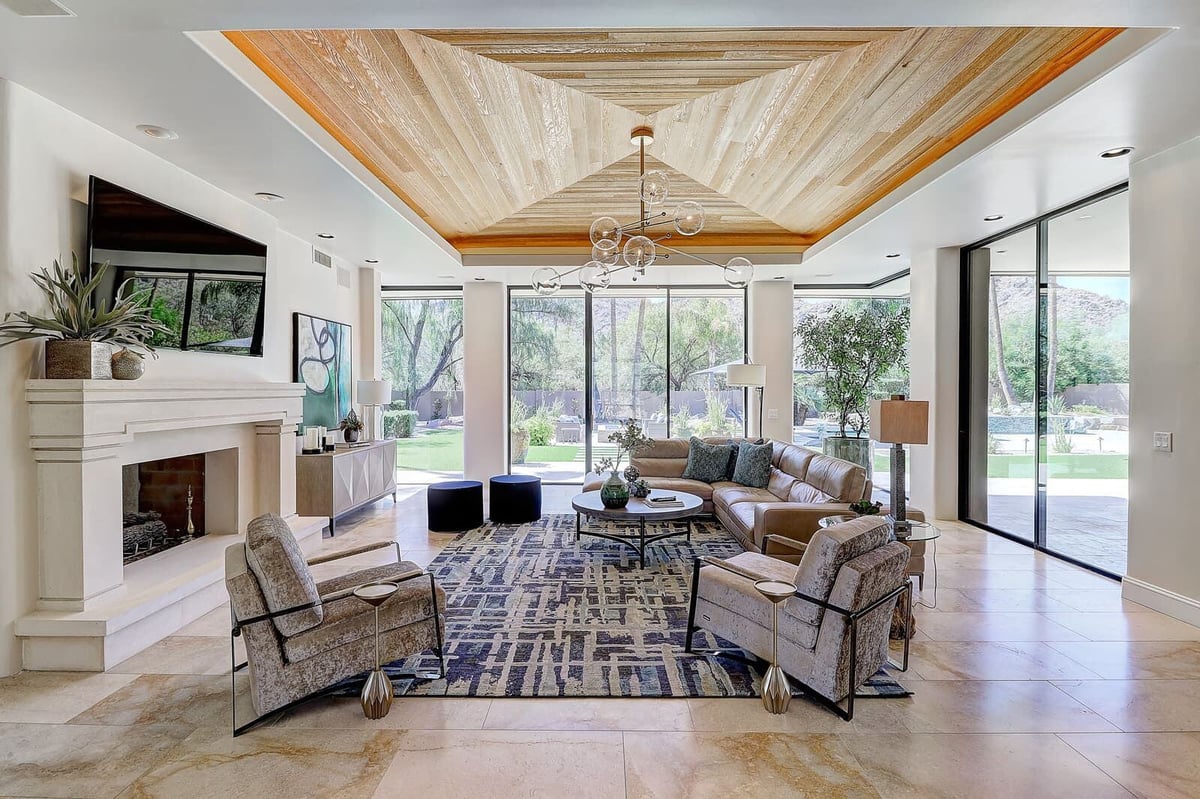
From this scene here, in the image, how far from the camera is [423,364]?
361 inches

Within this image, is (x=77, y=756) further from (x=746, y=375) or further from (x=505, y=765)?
(x=746, y=375)

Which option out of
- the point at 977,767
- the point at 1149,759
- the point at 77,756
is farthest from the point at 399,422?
the point at 1149,759

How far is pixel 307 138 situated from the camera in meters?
3.68

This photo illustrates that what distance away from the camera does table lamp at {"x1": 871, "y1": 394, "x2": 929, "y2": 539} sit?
13.3 feet

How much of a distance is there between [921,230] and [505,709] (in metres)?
5.59

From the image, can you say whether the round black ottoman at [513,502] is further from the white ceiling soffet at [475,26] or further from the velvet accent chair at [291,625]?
the velvet accent chair at [291,625]

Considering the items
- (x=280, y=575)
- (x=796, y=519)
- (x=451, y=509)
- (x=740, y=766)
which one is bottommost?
(x=740, y=766)

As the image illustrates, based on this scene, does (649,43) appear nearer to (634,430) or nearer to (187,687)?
(634,430)

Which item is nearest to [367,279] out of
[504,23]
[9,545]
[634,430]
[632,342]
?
[632,342]

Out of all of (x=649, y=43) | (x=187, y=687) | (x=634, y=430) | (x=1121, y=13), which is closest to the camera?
(x=1121, y=13)

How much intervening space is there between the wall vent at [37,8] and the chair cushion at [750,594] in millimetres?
3736

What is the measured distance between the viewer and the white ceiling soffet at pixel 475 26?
2426 millimetres

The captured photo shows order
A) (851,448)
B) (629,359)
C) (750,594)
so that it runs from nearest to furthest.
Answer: (750,594)
(851,448)
(629,359)

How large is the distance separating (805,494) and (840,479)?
1.78ft
